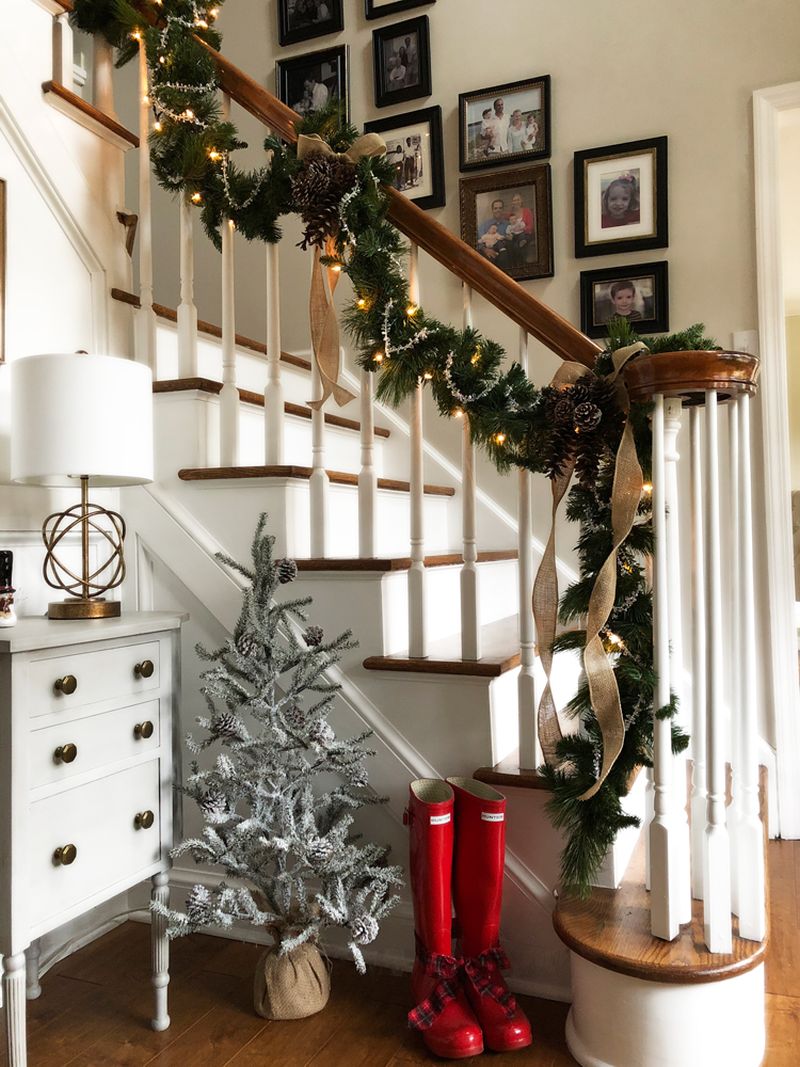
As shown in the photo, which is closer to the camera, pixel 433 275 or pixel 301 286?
pixel 433 275

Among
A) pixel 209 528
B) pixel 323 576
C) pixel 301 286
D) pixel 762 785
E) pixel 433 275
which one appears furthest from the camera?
pixel 301 286

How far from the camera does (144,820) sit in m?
1.56

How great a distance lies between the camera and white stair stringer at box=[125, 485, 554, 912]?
1.72m

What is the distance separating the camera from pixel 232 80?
6.57 feet

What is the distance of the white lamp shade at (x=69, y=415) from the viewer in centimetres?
151

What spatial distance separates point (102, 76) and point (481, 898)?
213cm

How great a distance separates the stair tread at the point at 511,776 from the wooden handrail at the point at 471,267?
2.60 feet

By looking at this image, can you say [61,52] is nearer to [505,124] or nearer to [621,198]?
[505,124]

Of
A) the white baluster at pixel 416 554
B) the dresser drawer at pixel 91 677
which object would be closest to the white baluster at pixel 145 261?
the white baluster at pixel 416 554

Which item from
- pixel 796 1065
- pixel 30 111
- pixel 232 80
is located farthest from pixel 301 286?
pixel 796 1065

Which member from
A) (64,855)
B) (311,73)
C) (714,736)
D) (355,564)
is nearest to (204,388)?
(355,564)

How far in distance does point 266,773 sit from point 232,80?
1.61 meters

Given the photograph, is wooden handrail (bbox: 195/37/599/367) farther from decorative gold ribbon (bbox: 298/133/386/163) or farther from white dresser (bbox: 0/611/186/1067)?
white dresser (bbox: 0/611/186/1067)

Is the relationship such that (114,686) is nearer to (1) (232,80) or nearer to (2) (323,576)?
(2) (323,576)
